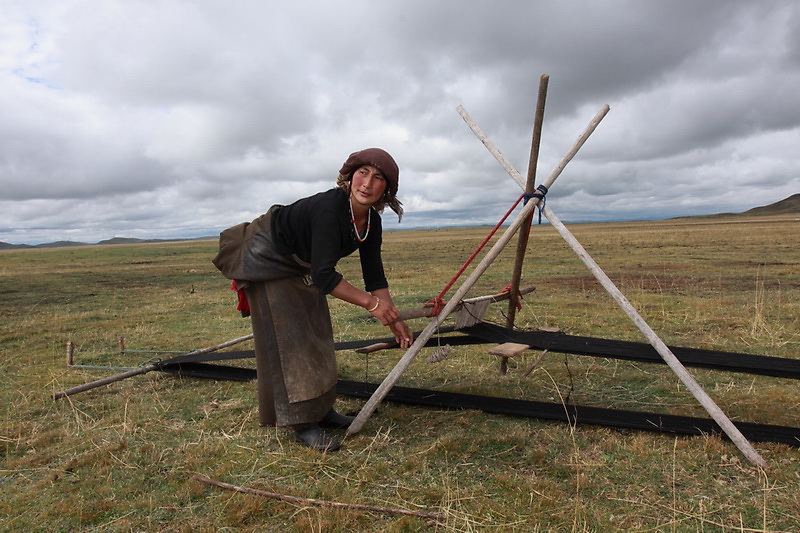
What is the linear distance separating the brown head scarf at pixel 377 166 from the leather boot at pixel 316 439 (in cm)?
186

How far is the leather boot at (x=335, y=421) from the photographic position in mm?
4184

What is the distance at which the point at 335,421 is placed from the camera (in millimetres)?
4188

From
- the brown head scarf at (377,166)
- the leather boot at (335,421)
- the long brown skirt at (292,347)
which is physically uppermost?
the brown head scarf at (377,166)

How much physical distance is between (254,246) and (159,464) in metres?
1.79

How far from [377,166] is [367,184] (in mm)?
148

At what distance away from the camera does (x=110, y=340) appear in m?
8.56

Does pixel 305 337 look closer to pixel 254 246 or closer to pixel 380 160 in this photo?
pixel 254 246

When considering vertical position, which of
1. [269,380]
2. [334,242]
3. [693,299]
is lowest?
[693,299]

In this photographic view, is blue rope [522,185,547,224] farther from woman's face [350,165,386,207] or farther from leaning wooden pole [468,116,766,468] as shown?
woman's face [350,165,386,207]

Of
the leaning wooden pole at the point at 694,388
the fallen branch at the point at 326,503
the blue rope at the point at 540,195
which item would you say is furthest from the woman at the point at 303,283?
the leaning wooden pole at the point at 694,388

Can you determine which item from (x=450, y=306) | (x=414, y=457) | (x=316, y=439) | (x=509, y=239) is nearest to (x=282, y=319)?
(x=316, y=439)

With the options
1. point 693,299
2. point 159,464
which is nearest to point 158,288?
point 159,464

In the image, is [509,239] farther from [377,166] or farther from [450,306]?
[377,166]

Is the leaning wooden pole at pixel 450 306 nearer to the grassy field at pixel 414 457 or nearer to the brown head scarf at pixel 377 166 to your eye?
the grassy field at pixel 414 457
